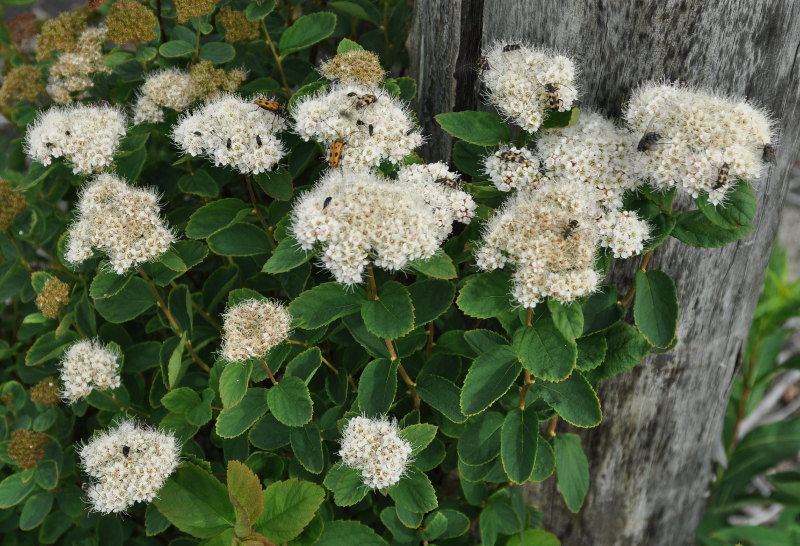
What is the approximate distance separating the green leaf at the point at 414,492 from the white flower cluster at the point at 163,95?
1.28 metres

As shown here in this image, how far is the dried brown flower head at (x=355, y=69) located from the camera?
6.07 ft

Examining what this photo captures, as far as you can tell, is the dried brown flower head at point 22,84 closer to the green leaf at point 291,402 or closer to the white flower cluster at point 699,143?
the green leaf at point 291,402

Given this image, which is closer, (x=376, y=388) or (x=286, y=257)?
(x=286, y=257)

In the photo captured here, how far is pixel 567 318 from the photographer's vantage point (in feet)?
5.05

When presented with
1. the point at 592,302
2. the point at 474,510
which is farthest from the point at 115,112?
the point at 474,510

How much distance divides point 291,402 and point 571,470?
0.92 m

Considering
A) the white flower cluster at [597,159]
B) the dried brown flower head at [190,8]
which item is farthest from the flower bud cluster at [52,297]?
the white flower cluster at [597,159]

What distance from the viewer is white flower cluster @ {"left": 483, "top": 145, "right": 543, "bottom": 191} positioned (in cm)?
170

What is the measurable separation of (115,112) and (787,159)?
201 cm

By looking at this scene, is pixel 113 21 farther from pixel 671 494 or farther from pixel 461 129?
pixel 671 494

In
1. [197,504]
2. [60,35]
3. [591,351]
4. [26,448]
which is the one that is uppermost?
[60,35]

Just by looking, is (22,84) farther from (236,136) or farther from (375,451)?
(375,451)

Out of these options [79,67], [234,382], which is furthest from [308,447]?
[79,67]

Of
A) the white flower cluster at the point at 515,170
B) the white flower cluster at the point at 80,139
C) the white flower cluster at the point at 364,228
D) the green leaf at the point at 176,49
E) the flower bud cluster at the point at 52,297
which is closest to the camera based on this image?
the white flower cluster at the point at 364,228
